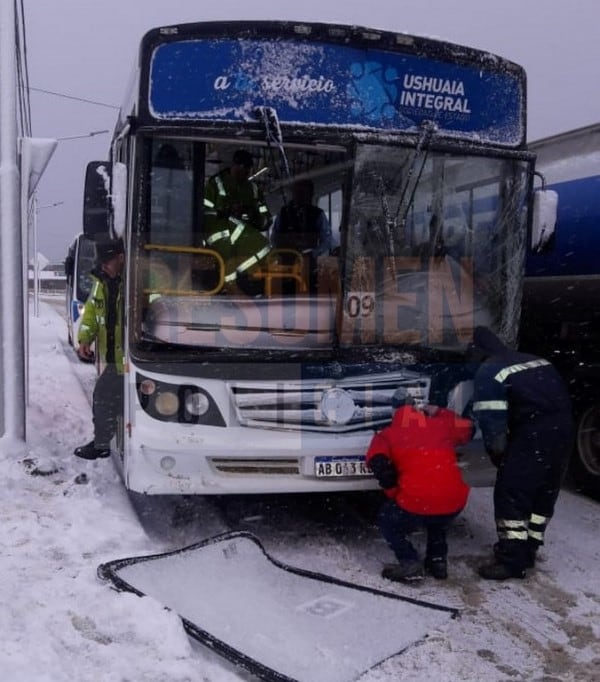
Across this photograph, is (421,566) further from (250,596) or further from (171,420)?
(171,420)

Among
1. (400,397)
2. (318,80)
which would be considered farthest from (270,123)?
(400,397)

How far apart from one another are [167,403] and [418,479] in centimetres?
152

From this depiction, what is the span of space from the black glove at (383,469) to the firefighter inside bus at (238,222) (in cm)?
132

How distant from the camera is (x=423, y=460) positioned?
15.3 feet

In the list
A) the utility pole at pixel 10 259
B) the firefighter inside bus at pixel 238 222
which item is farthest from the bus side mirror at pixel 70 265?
the firefighter inside bus at pixel 238 222

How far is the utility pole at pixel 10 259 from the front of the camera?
6.73 meters

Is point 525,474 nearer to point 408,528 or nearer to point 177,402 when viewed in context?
point 408,528

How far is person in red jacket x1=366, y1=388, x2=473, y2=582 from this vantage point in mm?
4668

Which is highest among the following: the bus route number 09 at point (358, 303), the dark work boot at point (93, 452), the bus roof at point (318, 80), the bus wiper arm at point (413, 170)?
the bus roof at point (318, 80)

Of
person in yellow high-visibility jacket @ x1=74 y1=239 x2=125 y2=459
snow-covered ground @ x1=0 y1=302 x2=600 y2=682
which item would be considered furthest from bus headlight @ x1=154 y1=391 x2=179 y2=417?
person in yellow high-visibility jacket @ x1=74 y1=239 x2=125 y2=459

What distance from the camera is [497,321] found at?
18.2ft

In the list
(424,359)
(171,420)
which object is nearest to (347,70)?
(424,359)

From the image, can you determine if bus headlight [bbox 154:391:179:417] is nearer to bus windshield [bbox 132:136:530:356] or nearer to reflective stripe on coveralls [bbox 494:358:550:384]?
bus windshield [bbox 132:136:530:356]

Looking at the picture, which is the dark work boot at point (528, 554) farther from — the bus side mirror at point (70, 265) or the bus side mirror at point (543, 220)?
the bus side mirror at point (70, 265)
